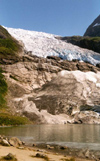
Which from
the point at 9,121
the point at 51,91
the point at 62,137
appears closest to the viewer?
the point at 62,137

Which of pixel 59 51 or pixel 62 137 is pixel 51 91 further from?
pixel 59 51

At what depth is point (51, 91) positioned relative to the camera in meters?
90.1

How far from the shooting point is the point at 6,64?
105875 millimetres

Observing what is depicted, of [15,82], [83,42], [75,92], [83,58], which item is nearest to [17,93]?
[15,82]

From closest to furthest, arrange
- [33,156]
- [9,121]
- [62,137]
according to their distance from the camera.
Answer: [33,156] → [62,137] → [9,121]

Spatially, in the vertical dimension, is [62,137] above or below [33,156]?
below

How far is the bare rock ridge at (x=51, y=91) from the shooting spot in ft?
235

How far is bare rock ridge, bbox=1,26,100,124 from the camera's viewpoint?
71.8 metres

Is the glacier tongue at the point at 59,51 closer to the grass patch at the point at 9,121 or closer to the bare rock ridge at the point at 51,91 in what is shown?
the bare rock ridge at the point at 51,91

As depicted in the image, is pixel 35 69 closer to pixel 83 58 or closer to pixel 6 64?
pixel 6 64

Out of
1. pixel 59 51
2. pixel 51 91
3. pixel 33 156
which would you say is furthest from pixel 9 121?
pixel 59 51

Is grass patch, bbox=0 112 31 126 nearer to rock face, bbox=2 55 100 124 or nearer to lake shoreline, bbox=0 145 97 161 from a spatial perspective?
rock face, bbox=2 55 100 124

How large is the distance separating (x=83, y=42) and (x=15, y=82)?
399 ft

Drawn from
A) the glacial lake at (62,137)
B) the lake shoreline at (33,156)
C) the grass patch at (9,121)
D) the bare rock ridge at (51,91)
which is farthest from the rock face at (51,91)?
the lake shoreline at (33,156)
